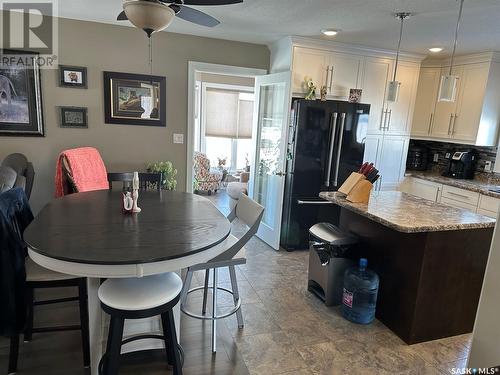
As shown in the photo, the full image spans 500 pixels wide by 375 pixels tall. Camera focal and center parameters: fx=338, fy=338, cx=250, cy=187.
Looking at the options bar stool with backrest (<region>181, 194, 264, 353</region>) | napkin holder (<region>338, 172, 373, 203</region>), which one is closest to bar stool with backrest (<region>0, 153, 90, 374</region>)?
bar stool with backrest (<region>181, 194, 264, 353</region>)

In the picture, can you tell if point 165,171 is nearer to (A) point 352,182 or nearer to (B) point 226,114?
(A) point 352,182

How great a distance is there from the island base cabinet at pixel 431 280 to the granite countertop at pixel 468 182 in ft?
4.70

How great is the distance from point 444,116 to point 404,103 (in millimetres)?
546

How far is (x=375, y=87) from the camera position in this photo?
161 inches

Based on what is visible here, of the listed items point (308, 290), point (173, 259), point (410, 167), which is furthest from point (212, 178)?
point (173, 259)

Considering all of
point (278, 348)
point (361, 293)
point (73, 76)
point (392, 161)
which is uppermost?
point (73, 76)

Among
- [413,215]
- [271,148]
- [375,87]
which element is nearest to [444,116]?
[375,87]

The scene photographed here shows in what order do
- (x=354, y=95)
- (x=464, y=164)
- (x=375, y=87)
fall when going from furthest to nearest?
1. (x=464, y=164)
2. (x=375, y=87)
3. (x=354, y=95)

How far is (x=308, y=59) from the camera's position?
3758 millimetres

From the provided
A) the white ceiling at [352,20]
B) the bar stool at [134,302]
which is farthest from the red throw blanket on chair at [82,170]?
the bar stool at [134,302]

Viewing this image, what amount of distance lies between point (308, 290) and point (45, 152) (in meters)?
3.03

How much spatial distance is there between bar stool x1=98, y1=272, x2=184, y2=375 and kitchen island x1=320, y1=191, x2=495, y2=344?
1.47 meters

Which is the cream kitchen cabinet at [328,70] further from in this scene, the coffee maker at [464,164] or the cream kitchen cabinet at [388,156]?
the coffee maker at [464,164]

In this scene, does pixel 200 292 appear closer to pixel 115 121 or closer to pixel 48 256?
pixel 48 256
